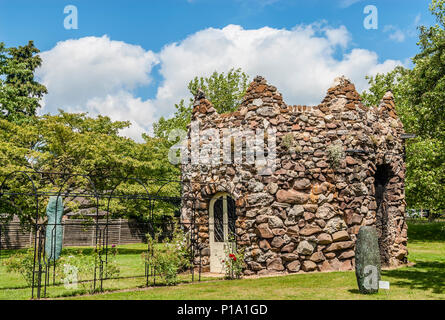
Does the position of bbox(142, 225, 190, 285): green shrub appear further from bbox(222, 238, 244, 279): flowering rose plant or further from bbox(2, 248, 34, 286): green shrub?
bbox(2, 248, 34, 286): green shrub

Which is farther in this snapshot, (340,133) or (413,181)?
(413,181)

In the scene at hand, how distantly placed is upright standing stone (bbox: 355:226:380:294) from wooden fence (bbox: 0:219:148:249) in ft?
50.9

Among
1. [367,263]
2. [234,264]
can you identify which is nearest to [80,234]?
[234,264]

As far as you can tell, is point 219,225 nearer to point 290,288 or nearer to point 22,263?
point 290,288

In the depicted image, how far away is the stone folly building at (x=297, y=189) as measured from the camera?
12.4 m

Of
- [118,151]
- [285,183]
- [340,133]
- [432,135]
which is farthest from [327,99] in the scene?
[118,151]

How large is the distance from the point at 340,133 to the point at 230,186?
380 cm

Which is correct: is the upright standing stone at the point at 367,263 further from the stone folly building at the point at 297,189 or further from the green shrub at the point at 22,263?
the green shrub at the point at 22,263

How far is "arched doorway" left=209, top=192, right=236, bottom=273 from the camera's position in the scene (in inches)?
536

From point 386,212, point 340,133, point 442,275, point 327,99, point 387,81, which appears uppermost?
point 387,81

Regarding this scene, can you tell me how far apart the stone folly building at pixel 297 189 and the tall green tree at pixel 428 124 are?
9233 millimetres
